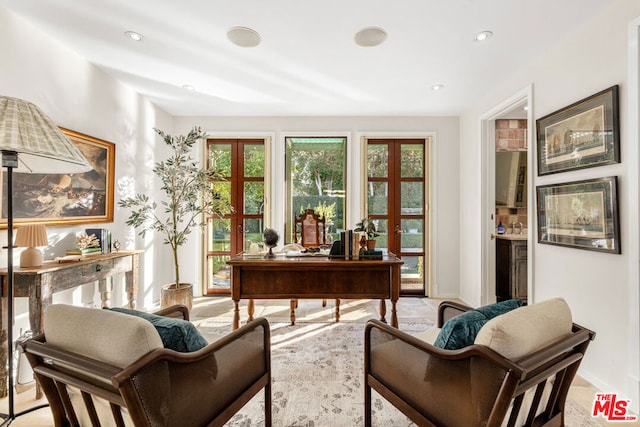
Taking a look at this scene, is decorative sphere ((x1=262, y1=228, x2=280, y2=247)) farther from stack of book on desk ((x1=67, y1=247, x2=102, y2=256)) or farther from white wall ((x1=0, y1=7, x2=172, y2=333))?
white wall ((x1=0, y1=7, x2=172, y2=333))

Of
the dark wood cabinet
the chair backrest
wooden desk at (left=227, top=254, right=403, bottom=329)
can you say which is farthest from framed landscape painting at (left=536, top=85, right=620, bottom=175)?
the chair backrest

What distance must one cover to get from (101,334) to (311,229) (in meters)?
3.07

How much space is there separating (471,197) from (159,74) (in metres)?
3.96

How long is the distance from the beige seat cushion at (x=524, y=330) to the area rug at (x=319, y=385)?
1.04 meters

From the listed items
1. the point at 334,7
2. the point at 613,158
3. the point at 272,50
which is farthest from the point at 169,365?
the point at 613,158

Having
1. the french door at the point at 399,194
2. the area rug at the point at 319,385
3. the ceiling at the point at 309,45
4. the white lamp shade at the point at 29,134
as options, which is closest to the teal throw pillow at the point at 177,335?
the area rug at the point at 319,385

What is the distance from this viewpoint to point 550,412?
4.32 feet

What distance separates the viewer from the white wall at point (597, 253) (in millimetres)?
1896

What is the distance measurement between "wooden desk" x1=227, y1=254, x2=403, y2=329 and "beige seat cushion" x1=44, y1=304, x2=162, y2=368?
1.55m

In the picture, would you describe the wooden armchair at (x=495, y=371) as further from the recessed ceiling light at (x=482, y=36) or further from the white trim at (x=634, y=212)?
the recessed ceiling light at (x=482, y=36)

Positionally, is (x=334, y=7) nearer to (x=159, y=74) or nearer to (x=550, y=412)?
(x=159, y=74)

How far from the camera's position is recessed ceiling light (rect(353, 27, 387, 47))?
7.57ft

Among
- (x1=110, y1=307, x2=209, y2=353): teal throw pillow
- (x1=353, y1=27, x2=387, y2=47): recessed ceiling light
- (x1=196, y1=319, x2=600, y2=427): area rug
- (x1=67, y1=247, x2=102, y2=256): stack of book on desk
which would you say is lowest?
(x1=196, y1=319, x2=600, y2=427): area rug

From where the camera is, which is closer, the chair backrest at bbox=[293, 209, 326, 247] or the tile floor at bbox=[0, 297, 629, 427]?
the tile floor at bbox=[0, 297, 629, 427]
